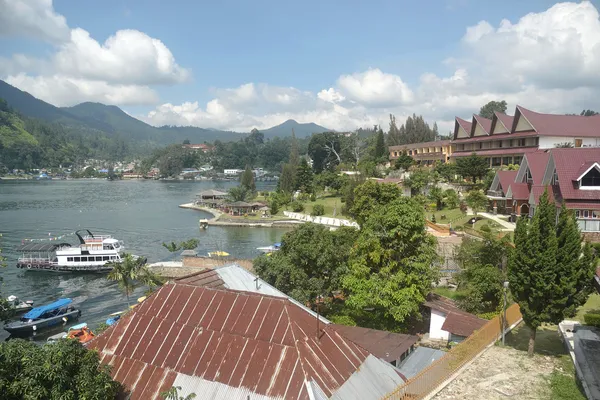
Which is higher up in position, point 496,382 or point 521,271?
point 521,271

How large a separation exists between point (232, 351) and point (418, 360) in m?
7.55

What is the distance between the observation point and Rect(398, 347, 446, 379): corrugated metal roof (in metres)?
15.2

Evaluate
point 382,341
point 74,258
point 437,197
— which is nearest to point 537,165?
point 437,197

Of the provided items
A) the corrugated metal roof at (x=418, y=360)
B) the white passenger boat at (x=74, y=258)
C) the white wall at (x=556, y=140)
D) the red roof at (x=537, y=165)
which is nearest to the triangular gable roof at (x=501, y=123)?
the white wall at (x=556, y=140)

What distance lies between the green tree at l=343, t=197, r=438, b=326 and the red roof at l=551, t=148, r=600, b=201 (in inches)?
541

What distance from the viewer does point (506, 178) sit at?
3800 centimetres

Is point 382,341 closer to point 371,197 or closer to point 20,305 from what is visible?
point 371,197

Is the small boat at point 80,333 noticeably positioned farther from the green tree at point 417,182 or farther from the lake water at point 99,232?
the green tree at point 417,182

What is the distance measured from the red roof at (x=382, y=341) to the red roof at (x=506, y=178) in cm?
2519

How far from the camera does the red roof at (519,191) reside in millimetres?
34000

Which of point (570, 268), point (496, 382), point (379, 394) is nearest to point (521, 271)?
point (570, 268)

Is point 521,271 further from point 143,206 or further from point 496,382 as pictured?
point 143,206

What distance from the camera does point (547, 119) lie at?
47812 millimetres

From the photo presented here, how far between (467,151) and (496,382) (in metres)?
50.7
